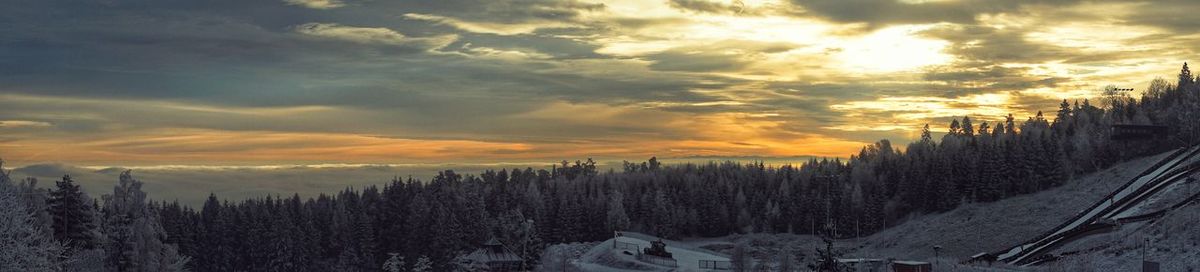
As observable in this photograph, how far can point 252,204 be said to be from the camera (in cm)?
19300

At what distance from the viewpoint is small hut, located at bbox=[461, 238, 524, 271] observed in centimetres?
11981

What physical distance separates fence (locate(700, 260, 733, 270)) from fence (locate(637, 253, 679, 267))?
291cm

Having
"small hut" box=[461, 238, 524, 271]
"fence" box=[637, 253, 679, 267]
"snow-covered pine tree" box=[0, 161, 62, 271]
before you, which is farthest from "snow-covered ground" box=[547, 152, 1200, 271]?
"snow-covered pine tree" box=[0, 161, 62, 271]

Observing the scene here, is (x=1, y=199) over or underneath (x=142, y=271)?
over

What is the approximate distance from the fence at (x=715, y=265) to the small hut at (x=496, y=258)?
21.0m

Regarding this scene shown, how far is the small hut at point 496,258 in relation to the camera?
119812 mm

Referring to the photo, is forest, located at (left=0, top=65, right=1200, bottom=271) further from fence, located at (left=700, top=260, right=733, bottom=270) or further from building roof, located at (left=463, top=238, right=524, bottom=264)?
fence, located at (left=700, top=260, right=733, bottom=270)

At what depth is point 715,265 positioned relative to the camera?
107 m

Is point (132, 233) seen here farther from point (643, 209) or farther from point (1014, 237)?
point (643, 209)

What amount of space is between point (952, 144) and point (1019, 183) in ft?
110

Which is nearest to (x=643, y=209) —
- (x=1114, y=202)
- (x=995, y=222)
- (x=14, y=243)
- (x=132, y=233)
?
(x=995, y=222)

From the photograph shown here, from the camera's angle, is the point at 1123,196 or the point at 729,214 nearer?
the point at 1123,196

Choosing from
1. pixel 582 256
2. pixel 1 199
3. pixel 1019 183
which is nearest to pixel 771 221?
pixel 1019 183

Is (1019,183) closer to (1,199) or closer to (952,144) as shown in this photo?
(952,144)
